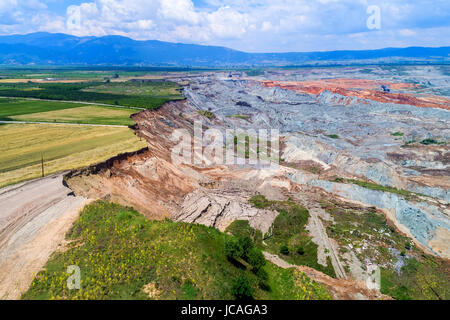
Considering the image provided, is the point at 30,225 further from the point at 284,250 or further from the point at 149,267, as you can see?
the point at 284,250

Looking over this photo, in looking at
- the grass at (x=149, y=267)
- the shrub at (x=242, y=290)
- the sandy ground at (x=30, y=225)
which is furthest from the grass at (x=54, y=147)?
the shrub at (x=242, y=290)

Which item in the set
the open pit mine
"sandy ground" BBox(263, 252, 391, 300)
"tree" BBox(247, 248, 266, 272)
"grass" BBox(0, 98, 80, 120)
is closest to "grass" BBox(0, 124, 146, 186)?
the open pit mine

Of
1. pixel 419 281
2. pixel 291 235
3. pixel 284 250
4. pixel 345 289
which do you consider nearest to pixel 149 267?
pixel 345 289

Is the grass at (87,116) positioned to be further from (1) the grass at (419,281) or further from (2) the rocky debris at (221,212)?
(1) the grass at (419,281)

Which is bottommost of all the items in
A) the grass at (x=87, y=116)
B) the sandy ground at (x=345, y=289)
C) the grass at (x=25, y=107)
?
the sandy ground at (x=345, y=289)

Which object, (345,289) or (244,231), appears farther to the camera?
(244,231)
